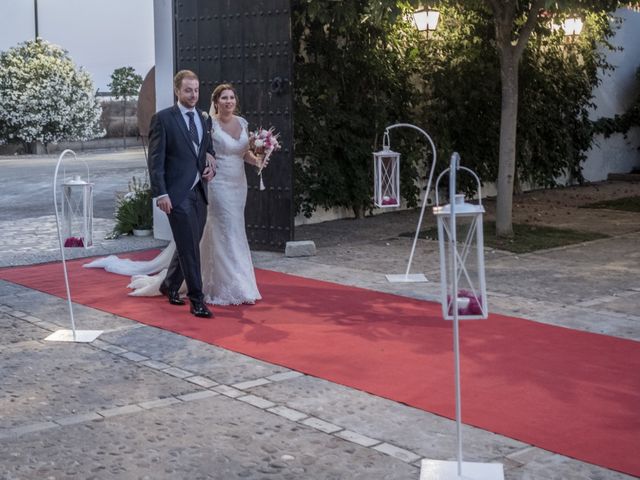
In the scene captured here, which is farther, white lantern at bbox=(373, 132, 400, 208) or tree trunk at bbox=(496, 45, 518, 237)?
tree trunk at bbox=(496, 45, 518, 237)

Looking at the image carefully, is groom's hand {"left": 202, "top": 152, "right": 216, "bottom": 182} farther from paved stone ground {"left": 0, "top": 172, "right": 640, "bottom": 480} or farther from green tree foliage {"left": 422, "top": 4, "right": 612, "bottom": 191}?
green tree foliage {"left": 422, "top": 4, "right": 612, "bottom": 191}

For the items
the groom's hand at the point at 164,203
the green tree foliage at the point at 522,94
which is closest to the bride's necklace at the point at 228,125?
the groom's hand at the point at 164,203

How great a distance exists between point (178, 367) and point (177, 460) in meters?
1.64

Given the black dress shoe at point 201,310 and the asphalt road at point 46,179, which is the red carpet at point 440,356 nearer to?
the black dress shoe at point 201,310

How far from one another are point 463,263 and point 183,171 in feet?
11.3

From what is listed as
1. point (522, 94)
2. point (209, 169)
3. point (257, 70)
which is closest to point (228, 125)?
point (209, 169)

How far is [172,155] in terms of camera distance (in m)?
7.42

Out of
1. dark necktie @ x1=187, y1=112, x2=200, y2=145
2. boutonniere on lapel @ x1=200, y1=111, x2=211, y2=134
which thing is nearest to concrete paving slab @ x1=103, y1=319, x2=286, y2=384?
dark necktie @ x1=187, y1=112, x2=200, y2=145

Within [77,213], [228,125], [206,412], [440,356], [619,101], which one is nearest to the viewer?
[206,412]

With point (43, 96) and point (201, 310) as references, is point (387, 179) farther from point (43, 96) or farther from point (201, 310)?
point (43, 96)

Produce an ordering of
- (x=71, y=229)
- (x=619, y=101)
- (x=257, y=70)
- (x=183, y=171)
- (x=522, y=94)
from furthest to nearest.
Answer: (x=619, y=101) → (x=522, y=94) → (x=257, y=70) → (x=183, y=171) → (x=71, y=229)

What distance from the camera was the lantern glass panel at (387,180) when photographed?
884 centimetres

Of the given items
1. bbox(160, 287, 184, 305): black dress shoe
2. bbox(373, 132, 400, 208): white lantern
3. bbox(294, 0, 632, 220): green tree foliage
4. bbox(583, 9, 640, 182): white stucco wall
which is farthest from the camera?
bbox(583, 9, 640, 182): white stucco wall

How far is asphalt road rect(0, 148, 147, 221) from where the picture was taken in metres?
14.9
